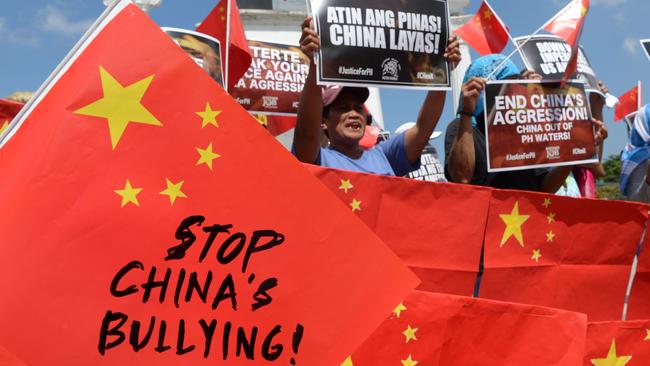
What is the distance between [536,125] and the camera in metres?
3.67

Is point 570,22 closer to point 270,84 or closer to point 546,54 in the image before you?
point 546,54

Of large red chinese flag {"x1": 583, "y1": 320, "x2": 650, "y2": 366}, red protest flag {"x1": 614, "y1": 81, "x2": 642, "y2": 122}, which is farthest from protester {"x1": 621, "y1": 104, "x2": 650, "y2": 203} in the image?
red protest flag {"x1": 614, "y1": 81, "x2": 642, "y2": 122}

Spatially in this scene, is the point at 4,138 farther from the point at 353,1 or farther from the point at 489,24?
the point at 489,24

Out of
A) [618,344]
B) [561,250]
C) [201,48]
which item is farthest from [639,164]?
[201,48]

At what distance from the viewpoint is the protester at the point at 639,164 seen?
14.7ft

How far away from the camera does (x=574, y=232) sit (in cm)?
340

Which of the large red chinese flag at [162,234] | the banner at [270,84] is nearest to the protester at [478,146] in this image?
the large red chinese flag at [162,234]

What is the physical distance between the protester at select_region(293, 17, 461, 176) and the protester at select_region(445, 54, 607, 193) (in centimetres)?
14

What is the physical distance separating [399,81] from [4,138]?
2.00 m

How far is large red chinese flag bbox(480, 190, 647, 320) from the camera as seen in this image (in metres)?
3.20

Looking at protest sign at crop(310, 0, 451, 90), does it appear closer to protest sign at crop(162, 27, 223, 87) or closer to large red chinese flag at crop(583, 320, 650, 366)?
large red chinese flag at crop(583, 320, 650, 366)

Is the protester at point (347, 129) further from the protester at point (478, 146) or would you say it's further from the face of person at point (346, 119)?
the protester at point (478, 146)

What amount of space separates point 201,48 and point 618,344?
283cm

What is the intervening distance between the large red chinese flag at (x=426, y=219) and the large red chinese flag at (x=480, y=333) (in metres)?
0.46
